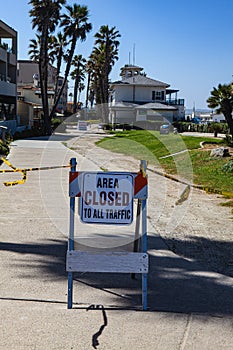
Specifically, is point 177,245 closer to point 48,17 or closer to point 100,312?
point 100,312

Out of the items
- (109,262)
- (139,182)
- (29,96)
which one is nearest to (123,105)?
(29,96)

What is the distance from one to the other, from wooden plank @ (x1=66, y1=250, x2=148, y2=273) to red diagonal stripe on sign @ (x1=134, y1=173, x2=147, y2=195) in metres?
0.67

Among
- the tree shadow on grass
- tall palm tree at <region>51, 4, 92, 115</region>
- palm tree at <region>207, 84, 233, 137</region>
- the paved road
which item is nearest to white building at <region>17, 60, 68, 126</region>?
tall palm tree at <region>51, 4, 92, 115</region>

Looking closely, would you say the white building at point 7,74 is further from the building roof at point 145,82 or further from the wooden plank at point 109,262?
the wooden plank at point 109,262

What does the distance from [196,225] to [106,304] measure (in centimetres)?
A: 471

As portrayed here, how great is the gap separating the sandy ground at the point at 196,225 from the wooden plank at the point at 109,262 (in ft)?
5.50

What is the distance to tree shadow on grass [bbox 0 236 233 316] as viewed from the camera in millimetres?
→ 5375

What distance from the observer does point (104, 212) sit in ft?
17.5

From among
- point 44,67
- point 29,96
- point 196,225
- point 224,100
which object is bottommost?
point 196,225

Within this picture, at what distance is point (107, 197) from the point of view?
17.5 feet

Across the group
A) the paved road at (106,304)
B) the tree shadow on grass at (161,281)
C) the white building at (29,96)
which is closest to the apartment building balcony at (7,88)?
the white building at (29,96)

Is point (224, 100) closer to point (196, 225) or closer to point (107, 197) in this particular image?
point (196, 225)

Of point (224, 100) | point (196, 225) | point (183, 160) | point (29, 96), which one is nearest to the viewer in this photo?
point (196, 225)

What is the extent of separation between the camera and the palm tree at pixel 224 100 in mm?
22766
